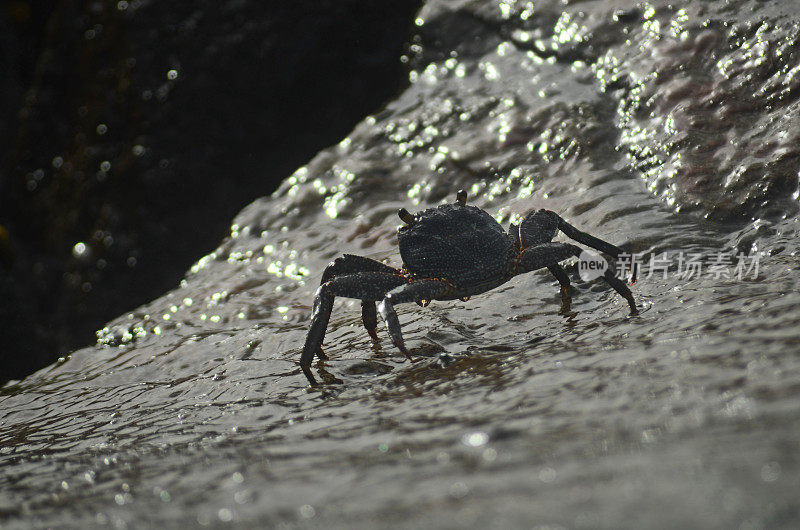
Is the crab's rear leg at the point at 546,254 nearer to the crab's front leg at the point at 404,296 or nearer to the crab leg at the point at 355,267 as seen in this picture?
the crab's front leg at the point at 404,296

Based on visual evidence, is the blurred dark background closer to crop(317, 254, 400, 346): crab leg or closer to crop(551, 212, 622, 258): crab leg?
crop(317, 254, 400, 346): crab leg

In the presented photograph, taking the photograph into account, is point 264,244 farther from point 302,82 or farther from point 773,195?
point 773,195

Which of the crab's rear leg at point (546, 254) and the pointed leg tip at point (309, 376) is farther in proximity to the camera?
the crab's rear leg at point (546, 254)

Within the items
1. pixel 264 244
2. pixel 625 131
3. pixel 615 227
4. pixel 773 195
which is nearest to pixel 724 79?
pixel 625 131

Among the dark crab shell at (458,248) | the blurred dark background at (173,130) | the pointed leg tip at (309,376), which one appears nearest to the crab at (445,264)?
the dark crab shell at (458,248)

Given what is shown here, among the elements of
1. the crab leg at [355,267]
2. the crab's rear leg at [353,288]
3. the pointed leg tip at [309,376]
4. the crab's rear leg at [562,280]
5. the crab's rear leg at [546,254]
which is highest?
the crab leg at [355,267]

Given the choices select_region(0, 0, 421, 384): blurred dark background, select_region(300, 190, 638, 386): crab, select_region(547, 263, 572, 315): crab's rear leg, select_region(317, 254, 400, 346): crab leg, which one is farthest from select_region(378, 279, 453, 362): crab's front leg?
select_region(0, 0, 421, 384): blurred dark background
